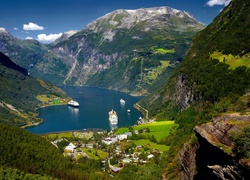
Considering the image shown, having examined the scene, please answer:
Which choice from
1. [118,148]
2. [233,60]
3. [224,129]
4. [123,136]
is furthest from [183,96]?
[224,129]

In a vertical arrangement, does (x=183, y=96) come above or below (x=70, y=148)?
above

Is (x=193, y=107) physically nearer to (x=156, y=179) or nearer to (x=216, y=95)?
(x=216, y=95)

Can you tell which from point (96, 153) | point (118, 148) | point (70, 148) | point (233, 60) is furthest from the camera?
point (118, 148)

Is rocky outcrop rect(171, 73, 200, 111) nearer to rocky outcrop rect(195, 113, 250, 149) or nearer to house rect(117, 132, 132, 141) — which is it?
house rect(117, 132, 132, 141)

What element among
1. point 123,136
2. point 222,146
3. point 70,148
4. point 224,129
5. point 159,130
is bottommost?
point 123,136

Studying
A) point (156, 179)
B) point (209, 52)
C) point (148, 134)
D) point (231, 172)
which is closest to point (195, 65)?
point (209, 52)

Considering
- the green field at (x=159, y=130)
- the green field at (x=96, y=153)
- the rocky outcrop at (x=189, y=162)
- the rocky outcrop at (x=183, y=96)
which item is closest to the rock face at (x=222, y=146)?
the rocky outcrop at (x=189, y=162)

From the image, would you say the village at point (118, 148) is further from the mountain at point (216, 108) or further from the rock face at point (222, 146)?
the rock face at point (222, 146)

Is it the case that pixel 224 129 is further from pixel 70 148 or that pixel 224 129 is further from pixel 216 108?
pixel 70 148
